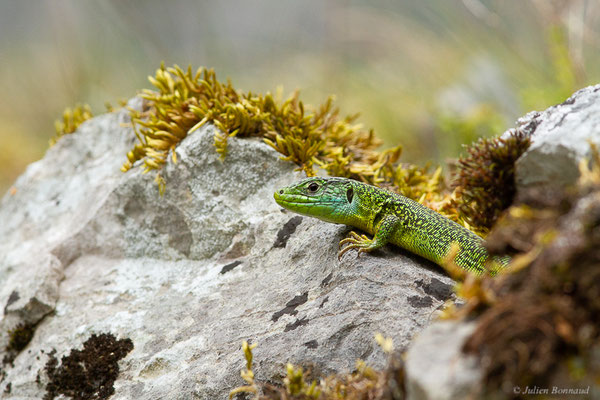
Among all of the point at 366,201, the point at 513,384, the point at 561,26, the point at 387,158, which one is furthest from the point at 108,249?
the point at 561,26

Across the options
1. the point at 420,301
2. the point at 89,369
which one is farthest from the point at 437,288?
the point at 89,369

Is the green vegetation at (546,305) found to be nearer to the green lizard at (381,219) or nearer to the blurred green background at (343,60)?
the green lizard at (381,219)

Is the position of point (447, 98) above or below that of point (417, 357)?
above

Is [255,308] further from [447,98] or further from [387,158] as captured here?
[447,98]

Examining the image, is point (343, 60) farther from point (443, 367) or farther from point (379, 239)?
point (443, 367)

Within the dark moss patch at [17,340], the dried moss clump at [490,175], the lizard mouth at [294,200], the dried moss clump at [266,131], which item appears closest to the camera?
the dried moss clump at [490,175]

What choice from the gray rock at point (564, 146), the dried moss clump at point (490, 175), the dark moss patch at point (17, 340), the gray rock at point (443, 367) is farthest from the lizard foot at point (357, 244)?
the dark moss patch at point (17, 340)
